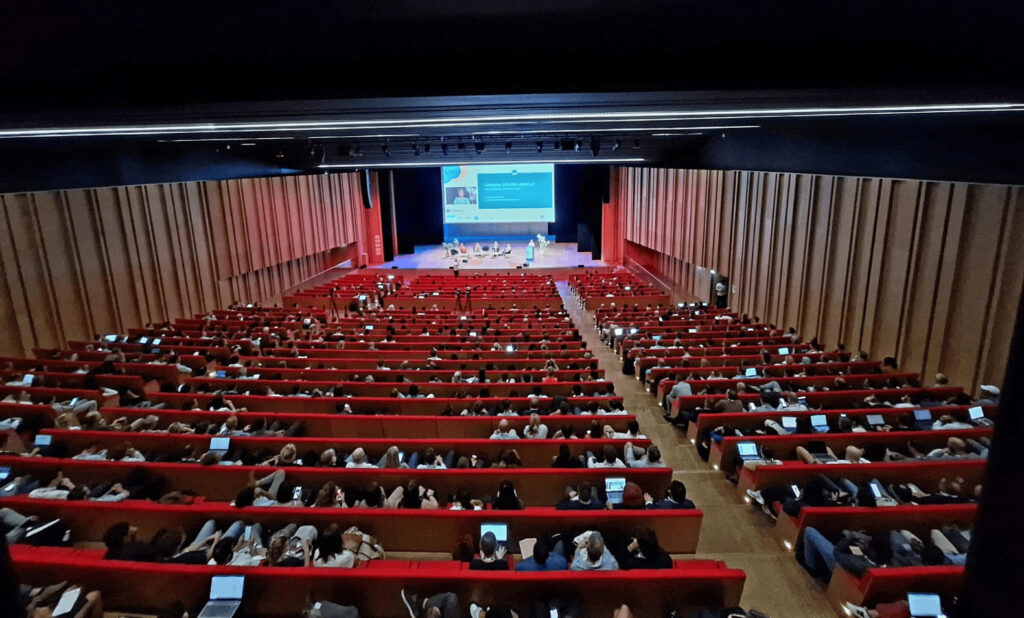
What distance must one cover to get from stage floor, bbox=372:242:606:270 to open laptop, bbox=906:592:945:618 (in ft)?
76.9

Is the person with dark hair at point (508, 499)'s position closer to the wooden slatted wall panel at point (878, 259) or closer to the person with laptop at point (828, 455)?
the person with laptop at point (828, 455)

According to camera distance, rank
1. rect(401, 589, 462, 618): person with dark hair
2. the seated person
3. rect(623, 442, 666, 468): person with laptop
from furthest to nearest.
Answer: the seated person
rect(623, 442, 666, 468): person with laptop
rect(401, 589, 462, 618): person with dark hair

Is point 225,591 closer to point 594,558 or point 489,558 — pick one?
point 489,558

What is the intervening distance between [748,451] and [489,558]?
3.78 m

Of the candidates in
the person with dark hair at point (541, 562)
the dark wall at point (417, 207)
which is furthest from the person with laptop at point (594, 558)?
the dark wall at point (417, 207)

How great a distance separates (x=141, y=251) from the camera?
14.8 metres

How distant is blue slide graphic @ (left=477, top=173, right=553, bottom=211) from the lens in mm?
27875

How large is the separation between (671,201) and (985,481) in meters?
21.1

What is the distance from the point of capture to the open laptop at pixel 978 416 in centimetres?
681

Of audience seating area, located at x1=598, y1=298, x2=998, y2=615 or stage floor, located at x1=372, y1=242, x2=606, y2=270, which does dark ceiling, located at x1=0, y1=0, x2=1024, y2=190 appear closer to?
audience seating area, located at x1=598, y1=298, x2=998, y2=615

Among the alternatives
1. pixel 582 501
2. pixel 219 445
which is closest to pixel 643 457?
pixel 582 501

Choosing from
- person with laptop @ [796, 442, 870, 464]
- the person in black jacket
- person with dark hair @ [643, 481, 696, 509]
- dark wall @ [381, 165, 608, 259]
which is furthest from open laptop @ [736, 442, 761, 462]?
dark wall @ [381, 165, 608, 259]

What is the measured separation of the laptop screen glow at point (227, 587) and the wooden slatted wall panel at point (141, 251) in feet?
38.4

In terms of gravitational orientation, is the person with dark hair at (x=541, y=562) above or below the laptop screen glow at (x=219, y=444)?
below
